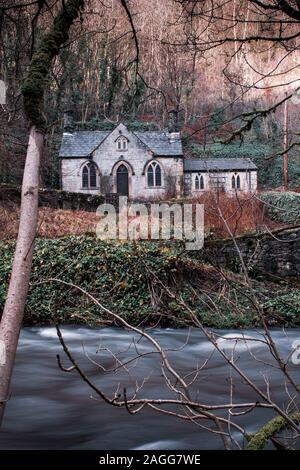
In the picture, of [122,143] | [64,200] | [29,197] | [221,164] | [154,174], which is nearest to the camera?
[29,197]

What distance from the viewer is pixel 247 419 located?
483cm

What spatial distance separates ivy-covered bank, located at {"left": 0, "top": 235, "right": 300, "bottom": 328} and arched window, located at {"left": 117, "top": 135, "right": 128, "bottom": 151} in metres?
22.3

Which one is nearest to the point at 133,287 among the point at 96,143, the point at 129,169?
the point at 129,169

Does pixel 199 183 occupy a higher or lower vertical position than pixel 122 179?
lower

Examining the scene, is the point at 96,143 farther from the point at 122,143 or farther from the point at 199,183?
the point at 199,183

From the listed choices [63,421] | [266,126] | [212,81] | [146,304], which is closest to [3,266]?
[146,304]

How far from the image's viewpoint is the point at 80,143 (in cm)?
3431

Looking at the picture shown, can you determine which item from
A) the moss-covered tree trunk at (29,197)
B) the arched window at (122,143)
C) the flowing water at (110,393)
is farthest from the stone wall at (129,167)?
the moss-covered tree trunk at (29,197)

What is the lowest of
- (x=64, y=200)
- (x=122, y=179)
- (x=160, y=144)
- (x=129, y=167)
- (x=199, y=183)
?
(x=64, y=200)

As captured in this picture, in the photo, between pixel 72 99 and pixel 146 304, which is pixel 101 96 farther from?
pixel 146 304

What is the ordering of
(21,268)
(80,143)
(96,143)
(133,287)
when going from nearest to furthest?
(21,268) < (133,287) < (96,143) < (80,143)

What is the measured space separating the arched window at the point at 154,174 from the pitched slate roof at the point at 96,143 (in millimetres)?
829

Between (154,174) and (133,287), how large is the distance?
2354 centimetres
